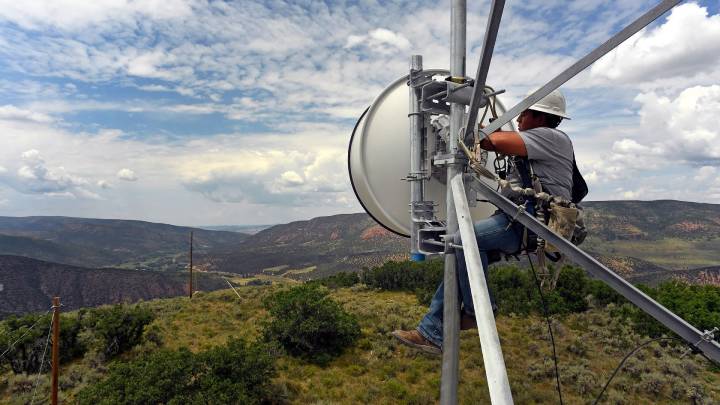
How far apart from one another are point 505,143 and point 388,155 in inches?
70.6

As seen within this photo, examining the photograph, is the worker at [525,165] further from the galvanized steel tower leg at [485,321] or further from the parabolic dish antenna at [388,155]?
the parabolic dish antenna at [388,155]

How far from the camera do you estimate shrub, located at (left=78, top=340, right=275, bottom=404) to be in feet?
26.6

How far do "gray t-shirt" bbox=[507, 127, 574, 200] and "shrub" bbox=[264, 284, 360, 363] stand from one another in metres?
9.21

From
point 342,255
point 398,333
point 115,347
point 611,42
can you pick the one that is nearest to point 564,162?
point 611,42

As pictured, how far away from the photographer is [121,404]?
7.77m

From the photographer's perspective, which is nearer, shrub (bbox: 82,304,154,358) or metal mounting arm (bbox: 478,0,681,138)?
metal mounting arm (bbox: 478,0,681,138)

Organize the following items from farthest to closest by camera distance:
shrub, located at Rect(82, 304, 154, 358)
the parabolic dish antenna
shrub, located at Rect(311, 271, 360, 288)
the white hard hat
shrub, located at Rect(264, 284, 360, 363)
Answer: shrub, located at Rect(311, 271, 360, 288), shrub, located at Rect(82, 304, 154, 358), shrub, located at Rect(264, 284, 360, 363), the parabolic dish antenna, the white hard hat

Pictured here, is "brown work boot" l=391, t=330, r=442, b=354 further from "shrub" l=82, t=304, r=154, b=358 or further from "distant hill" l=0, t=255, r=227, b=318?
"distant hill" l=0, t=255, r=227, b=318

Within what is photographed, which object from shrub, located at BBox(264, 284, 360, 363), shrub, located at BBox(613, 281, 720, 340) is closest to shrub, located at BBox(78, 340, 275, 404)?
shrub, located at BBox(264, 284, 360, 363)

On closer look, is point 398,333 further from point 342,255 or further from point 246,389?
point 342,255

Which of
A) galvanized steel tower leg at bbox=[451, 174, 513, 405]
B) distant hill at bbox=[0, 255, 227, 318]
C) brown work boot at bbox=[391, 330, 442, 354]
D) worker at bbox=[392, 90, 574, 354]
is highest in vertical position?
worker at bbox=[392, 90, 574, 354]

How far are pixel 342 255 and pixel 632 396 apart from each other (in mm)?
143889

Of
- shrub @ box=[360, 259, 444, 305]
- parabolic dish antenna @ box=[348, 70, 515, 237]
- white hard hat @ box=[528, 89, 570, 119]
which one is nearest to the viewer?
white hard hat @ box=[528, 89, 570, 119]

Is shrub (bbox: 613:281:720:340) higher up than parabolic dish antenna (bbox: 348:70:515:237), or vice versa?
parabolic dish antenna (bbox: 348:70:515:237)
